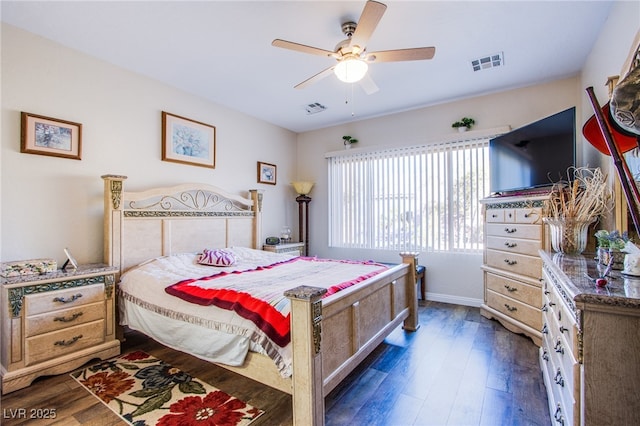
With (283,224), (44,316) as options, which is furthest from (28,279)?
(283,224)

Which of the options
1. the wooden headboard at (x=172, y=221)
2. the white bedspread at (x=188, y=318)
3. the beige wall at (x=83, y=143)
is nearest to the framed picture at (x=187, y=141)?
the beige wall at (x=83, y=143)

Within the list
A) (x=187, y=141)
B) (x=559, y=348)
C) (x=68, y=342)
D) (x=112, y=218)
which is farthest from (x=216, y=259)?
(x=559, y=348)

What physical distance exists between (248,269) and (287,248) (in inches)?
66.9

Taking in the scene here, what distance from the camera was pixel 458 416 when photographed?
1.79 m

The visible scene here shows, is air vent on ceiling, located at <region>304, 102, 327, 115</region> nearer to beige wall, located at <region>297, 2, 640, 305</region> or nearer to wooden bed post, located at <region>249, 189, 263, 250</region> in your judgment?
beige wall, located at <region>297, 2, 640, 305</region>

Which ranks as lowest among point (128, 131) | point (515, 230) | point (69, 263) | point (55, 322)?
point (55, 322)

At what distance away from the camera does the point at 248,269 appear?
9.65 ft

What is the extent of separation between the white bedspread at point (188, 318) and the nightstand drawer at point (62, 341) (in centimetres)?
24

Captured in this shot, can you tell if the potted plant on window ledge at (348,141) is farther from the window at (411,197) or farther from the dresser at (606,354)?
the dresser at (606,354)

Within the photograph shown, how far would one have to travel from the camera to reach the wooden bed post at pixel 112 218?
2.76 metres

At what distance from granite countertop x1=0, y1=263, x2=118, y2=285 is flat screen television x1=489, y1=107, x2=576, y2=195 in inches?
160

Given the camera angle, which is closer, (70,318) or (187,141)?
(70,318)

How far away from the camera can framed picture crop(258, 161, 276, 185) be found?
4.73 m

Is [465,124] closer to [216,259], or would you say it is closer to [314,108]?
[314,108]
